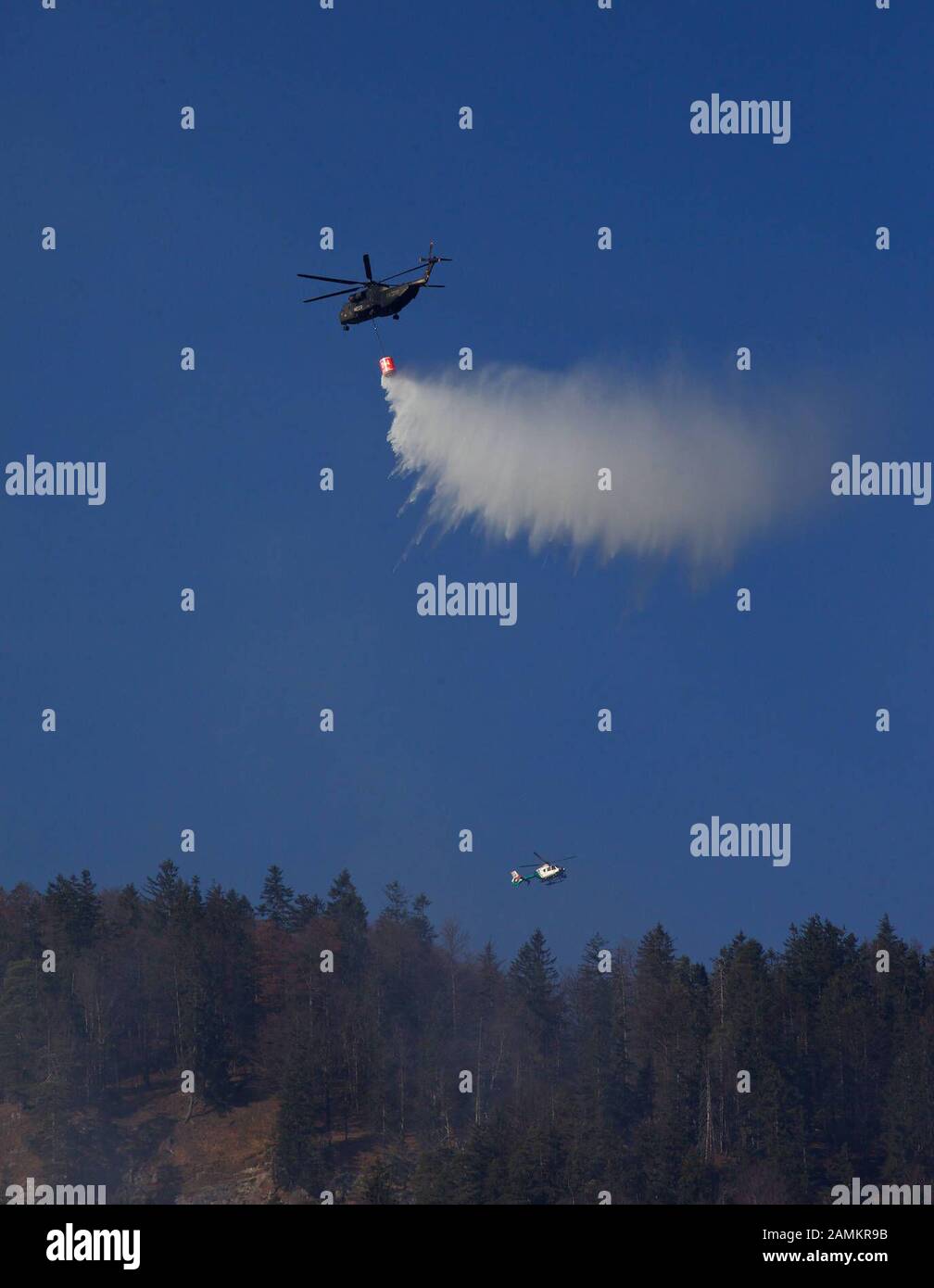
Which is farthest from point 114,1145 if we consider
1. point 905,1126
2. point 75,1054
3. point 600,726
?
point 905,1126

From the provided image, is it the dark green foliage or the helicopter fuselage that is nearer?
the helicopter fuselage

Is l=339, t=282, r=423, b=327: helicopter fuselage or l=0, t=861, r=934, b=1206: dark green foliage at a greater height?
l=339, t=282, r=423, b=327: helicopter fuselage

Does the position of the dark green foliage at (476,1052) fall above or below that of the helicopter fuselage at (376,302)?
below

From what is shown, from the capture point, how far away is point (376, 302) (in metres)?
84.1

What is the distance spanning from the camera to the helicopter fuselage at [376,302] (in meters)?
83.2

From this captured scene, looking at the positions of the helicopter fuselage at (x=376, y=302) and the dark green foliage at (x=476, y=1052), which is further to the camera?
the dark green foliage at (x=476, y=1052)

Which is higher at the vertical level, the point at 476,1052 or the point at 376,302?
the point at 376,302

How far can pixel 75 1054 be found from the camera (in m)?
106

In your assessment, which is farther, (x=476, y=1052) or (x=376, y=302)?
(x=476, y=1052)

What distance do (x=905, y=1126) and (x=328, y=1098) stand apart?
88.2 feet

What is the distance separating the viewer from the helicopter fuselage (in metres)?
83.2
